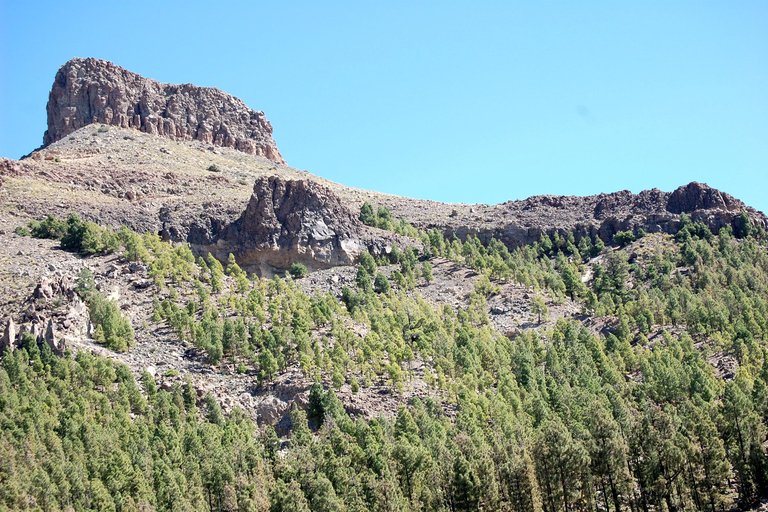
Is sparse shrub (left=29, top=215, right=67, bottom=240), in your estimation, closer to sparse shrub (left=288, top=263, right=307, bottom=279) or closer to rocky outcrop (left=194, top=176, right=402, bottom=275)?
rocky outcrop (left=194, top=176, right=402, bottom=275)

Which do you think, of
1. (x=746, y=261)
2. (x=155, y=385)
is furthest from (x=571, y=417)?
(x=746, y=261)

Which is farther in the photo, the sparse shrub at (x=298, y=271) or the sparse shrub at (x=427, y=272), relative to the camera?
the sparse shrub at (x=427, y=272)

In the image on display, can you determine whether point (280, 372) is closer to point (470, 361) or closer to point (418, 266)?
point (470, 361)

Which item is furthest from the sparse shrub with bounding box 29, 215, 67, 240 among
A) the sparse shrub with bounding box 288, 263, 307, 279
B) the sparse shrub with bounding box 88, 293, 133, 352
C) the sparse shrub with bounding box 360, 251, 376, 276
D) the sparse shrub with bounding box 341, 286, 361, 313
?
the sparse shrub with bounding box 360, 251, 376, 276

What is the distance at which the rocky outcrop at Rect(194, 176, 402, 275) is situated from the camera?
141m

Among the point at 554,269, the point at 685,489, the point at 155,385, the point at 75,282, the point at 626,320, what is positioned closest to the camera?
the point at 685,489

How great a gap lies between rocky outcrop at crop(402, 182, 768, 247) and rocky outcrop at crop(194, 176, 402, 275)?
1281 inches

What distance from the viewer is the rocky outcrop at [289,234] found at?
140625 mm

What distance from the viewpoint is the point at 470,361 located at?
96938 millimetres

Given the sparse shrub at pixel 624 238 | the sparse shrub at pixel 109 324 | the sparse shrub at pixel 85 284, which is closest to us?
the sparse shrub at pixel 109 324

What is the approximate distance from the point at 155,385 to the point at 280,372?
15.3 meters

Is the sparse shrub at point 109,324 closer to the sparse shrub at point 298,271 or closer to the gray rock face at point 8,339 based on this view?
the gray rock face at point 8,339

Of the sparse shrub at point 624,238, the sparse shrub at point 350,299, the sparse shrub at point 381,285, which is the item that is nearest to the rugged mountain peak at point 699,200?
the sparse shrub at point 624,238

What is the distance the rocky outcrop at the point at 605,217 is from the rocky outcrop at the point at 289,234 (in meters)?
32.5
